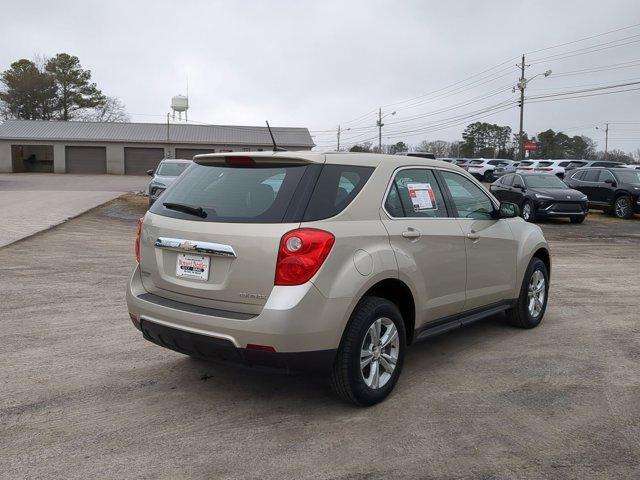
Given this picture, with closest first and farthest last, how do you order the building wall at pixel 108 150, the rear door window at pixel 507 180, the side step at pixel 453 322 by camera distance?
the side step at pixel 453 322 < the rear door window at pixel 507 180 < the building wall at pixel 108 150

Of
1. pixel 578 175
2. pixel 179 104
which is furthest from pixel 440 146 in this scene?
pixel 578 175

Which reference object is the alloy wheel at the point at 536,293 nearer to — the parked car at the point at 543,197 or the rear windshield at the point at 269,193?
the rear windshield at the point at 269,193

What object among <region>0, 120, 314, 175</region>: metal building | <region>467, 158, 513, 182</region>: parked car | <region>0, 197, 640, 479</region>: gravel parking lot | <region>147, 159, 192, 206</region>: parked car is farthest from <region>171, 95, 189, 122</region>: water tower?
<region>0, 197, 640, 479</region>: gravel parking lot

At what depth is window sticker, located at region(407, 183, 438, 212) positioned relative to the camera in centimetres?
452

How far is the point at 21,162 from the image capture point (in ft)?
163

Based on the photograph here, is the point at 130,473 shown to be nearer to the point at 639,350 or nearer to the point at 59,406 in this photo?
the point at 59,406

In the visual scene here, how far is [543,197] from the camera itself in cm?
1803

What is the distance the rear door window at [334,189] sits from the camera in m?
3.72

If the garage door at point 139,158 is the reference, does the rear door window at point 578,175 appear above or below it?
below

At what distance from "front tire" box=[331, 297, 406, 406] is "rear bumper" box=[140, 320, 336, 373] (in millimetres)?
166

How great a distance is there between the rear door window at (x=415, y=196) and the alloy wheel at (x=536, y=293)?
1.81 metres

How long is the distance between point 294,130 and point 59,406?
48.6m

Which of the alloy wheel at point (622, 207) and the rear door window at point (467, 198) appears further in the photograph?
the alloy wheel at point (622, 207)

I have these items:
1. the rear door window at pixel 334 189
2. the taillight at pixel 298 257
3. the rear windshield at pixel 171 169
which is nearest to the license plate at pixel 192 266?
the taillight at pixel 298 257
